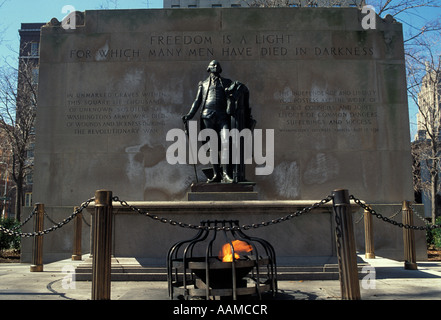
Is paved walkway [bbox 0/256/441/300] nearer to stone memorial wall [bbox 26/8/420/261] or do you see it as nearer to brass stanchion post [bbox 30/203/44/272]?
brass stanchion post [bbox 30/203/44/272]

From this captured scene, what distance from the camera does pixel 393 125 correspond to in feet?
42.3

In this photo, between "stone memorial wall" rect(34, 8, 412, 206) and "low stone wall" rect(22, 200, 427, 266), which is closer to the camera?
"low stone wall" rect(22, 200, 427, 266)

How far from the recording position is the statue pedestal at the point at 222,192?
9.02 m

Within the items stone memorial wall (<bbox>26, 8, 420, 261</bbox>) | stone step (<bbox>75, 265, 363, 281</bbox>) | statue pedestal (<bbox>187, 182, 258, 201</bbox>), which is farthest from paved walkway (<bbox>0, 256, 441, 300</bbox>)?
stone memorial wall (<bbox>26, 8, 420, 261</bbox>)

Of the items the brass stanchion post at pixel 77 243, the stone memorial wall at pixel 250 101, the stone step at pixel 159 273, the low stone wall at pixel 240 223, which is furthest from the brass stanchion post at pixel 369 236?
the brass stanchion post at pixel 77 243

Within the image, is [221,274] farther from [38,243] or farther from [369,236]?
[369,236]

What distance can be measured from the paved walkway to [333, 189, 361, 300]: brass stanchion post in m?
0.76

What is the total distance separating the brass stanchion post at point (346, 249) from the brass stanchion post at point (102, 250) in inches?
111

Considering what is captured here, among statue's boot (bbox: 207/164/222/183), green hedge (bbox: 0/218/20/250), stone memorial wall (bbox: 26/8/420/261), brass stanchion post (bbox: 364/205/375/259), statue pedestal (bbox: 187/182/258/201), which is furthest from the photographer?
green hedge (bbox: 0/218/20/250)

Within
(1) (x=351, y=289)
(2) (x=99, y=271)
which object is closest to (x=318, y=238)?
(1) (x=351, y=289)

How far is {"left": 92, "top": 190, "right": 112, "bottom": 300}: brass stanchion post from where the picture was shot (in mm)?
4887

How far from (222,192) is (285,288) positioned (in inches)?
123

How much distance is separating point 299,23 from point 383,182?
5.81 metres

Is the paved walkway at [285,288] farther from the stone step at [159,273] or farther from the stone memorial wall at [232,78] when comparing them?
the stone memorial wall at [232,78]
